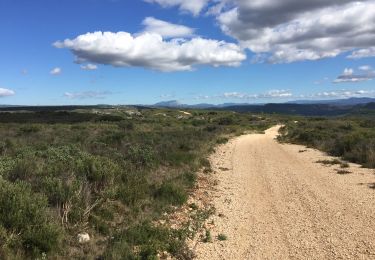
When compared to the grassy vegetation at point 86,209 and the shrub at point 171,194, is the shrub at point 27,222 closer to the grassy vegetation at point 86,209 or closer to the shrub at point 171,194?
the grassy vegetation at point 86,209

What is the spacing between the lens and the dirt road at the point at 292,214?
313 inches

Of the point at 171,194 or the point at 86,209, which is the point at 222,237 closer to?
the point at 86,209

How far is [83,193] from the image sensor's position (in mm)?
9438

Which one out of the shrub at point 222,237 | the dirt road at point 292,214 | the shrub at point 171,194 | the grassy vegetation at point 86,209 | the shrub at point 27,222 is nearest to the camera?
the shrub at point 27,222

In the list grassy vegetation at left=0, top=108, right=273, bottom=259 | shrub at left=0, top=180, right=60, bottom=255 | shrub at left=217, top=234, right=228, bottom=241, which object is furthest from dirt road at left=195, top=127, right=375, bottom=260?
shrub at left=0, top=180, right=60, bottom=255

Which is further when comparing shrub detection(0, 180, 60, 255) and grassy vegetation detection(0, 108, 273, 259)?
grassy vegetation detection(0, 108, 273, 259)

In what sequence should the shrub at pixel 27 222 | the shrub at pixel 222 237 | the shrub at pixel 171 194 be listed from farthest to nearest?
the shrub at pixel 171 194
the shrub at pixel 222 237
the shrub at pixel 27 222

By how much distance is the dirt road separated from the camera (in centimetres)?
796

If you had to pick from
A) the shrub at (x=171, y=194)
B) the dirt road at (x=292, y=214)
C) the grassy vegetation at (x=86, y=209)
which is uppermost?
the grassy vegetation at (x=86, y=209)

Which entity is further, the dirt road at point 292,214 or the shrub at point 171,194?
the shrub at point 171,194

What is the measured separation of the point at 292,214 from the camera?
10547mm

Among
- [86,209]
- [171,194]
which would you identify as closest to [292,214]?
[171,194]

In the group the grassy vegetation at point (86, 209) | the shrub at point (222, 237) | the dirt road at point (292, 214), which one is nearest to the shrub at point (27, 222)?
the grassy vegetation at point (86, 209)

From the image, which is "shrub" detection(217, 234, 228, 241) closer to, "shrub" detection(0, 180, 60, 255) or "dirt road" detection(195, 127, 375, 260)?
"dirt road" detection(195, 127, 375, 260)
